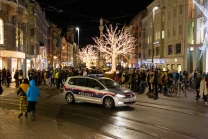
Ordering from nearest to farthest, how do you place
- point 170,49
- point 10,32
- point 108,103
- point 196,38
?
point 108,103, point 10,32, point 196,38, point 170,49

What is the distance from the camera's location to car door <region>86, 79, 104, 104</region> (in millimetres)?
13934

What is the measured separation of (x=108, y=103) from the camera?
13.6m

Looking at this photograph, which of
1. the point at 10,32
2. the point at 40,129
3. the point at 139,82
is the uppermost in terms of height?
the point at 10,32

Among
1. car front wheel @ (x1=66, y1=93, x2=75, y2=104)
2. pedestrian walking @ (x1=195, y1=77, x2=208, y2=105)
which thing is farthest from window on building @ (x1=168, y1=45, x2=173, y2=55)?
car front wheel @ (x1=66, y1=93, x2=75, y2=104)

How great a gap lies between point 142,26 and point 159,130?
59116 millimetres

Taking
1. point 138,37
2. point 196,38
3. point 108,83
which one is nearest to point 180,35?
point 196,38

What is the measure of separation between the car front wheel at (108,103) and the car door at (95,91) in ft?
1.06

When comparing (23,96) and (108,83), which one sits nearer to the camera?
(23,96)

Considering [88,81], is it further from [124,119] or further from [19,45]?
[19,45]

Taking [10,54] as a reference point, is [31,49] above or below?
above

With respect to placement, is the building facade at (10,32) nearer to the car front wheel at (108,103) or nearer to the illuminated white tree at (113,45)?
the illuminated white tree at (113,45)

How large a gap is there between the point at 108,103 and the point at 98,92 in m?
0.79

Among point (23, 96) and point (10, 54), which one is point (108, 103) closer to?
point (23, 96)

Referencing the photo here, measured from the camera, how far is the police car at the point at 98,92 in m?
13.4
